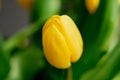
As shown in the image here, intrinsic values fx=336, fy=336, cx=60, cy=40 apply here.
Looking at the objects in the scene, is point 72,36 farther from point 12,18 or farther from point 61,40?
point 12,18

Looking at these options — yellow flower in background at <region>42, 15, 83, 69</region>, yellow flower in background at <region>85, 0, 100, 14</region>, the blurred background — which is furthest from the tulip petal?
the blurred background

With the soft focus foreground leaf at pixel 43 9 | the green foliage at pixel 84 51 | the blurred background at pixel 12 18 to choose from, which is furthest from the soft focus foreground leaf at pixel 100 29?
the blurred background at pixel 12 18

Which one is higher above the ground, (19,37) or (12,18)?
(19,37)

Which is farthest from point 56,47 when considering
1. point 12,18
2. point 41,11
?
point 12,18

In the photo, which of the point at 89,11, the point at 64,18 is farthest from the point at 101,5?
the point at 64,18

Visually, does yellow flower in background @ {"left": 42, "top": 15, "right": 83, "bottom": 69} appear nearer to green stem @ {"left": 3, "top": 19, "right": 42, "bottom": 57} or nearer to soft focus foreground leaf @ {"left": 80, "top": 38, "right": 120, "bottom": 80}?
soft focus foreground leaf @ {"left": 80, "top": 38, "right": 120, "bottom": 80}

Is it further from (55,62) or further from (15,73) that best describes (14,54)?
(55,62)
